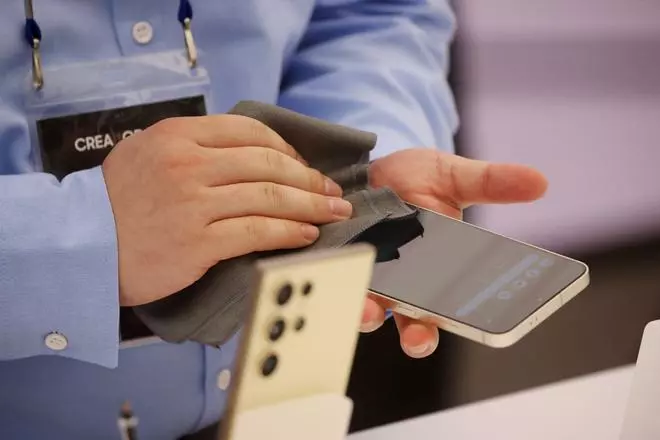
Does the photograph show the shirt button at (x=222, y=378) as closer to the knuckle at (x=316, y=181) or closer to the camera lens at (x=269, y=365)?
the knuckle at (x=316, y=181)

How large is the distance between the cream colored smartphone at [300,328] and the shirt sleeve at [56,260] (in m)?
0.24

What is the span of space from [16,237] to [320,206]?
15cm

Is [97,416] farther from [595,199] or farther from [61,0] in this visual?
[595,199]

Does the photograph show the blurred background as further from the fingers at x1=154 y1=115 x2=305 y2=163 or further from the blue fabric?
the fingers at x1=154 y1=115 x2=305 y2=163

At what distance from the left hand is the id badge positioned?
0.45 ft

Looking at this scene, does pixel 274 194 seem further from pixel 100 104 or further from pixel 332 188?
pixel 100 104

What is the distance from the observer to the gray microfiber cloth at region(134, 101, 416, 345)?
0.46m

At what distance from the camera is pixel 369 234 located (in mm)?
491

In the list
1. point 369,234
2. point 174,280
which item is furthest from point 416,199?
point 174,280

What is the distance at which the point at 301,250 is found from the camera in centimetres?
47

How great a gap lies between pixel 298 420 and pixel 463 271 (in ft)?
0.85

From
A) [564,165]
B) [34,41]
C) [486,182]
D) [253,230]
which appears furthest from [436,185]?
[564,165]

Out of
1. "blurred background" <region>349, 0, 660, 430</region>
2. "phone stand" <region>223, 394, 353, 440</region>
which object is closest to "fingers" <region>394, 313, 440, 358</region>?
"phone stand" <region>223, 394, 353, 440</region>

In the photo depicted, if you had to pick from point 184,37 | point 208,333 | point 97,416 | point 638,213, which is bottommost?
point 638,213
